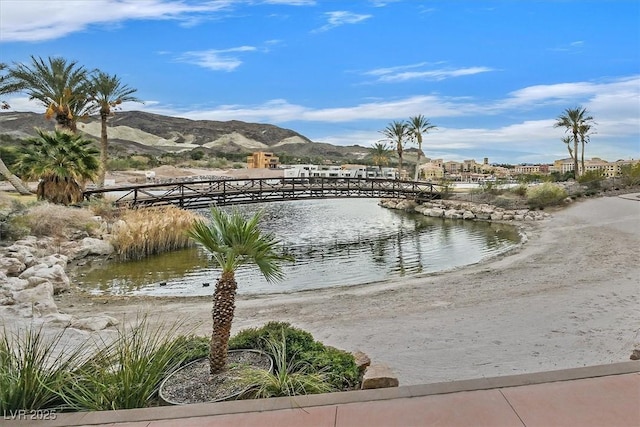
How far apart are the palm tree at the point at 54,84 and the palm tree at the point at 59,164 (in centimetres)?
472

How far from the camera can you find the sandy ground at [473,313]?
4.23 metres

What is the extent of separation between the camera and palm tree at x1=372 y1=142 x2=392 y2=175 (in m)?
52.2

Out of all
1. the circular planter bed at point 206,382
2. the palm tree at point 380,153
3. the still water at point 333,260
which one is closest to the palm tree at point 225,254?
the circular planter bed at point 206,382

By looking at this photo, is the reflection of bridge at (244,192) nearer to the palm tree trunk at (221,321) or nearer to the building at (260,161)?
the palm tree trunk at (221,321)

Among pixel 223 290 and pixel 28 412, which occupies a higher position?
pixel 223 290

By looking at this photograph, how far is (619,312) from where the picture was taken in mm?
5758

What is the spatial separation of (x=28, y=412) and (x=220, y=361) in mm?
1146

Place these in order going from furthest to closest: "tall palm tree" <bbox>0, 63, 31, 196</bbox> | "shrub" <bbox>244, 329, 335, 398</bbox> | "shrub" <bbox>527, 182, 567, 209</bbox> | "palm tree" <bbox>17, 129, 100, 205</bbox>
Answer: "shrub" <bbox>527, 182, 567, 209</bbox> < "tall palm tree" <bbox>0, 63, 31, 196</bbox> < "palm tree" <bbox>17, 129, 100, 205</bbox> < "shrub" <bbox>244, 329, 335, 398</bbox>

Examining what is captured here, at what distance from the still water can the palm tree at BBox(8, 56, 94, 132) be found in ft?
34.8

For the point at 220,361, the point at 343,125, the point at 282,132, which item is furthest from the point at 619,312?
the point at 282,132

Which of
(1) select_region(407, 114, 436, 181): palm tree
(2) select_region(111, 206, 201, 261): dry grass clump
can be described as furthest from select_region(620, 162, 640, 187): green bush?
(2) select_region(111, 206, 201, 261): dry grass clump

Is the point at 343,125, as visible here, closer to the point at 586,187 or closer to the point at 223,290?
the point at 586,187

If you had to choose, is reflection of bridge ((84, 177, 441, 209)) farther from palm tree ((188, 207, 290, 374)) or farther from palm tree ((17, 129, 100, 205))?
palm tree ((188, 207, 290, 374))

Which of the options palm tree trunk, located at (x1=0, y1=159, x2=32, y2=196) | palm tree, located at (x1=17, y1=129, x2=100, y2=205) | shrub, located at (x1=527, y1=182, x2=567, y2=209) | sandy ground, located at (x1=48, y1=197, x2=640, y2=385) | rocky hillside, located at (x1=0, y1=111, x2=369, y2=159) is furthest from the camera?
rocky hillside, located at (x1=0, y1=111, x2=369, y2=159)
